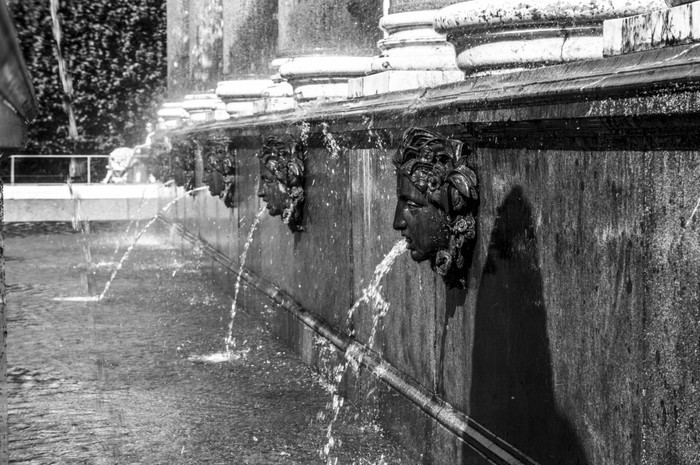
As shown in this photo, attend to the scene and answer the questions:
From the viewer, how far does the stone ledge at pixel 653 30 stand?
2670mm

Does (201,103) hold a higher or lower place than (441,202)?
higher

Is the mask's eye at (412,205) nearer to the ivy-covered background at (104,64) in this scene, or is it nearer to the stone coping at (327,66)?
the stone coping at (327,66)

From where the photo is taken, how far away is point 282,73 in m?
8.08

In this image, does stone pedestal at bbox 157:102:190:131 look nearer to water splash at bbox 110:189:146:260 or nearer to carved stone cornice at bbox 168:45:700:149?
water splash at bbox 110:189:146:260

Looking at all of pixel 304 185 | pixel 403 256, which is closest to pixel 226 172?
pixel 304 185

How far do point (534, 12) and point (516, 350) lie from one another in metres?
1.17

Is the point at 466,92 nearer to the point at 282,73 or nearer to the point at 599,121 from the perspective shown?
the point at 599,121

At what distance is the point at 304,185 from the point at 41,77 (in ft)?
109

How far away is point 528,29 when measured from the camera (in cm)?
416

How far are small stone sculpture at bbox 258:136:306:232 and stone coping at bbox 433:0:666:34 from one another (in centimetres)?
267

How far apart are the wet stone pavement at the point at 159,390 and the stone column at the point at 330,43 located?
175cm

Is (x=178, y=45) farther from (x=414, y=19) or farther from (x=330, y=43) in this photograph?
(x=414, y=19)

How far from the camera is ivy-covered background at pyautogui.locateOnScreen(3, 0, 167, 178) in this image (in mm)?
38719

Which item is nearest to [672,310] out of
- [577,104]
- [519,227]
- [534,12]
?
[577,104]
